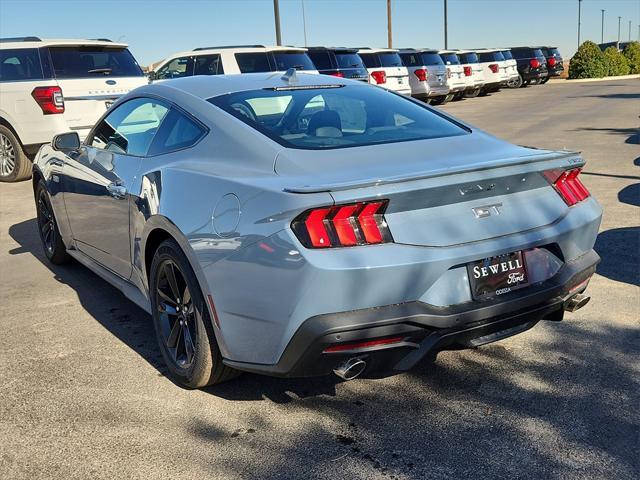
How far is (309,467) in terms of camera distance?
9.43ft

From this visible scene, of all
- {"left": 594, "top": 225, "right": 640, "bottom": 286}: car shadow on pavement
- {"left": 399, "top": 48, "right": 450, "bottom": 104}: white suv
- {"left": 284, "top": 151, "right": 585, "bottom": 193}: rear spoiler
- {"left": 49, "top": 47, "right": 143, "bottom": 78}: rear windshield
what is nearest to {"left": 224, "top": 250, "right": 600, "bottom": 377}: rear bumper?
{"left": 284, "top": 151, "right": 585, "bottom": 193}: rear spoiler

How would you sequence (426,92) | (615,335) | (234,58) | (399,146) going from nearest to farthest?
1. (399,146)
2. (615,335)
3. (234,58)
4. (426,92)

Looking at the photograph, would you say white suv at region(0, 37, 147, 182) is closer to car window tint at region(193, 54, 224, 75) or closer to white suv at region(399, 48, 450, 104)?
car window tint at region(193, 54, 224, 75)

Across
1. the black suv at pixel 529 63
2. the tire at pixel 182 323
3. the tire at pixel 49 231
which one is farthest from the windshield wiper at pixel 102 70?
the black suv at pixel 529 63

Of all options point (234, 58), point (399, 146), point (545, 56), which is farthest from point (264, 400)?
point (545, 56)

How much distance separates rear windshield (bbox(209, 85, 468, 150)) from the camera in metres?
3.50

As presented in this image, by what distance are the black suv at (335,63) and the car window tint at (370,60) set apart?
263 centimetres

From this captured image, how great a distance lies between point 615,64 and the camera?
Result: 4484 cm

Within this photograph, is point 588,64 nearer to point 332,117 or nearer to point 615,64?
point 615,64

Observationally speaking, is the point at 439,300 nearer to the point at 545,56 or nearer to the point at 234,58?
the point at 234,58

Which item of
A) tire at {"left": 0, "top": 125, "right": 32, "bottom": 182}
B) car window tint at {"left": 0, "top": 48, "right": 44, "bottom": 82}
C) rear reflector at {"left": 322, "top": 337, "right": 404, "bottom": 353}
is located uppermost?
car window tint at {"left": 0, "top": 48, "right": 44, "bottom": 82}

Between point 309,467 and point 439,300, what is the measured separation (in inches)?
33.9

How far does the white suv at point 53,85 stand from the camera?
9805 mm

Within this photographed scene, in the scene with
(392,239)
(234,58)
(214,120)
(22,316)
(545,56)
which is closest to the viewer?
(392,239)
